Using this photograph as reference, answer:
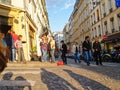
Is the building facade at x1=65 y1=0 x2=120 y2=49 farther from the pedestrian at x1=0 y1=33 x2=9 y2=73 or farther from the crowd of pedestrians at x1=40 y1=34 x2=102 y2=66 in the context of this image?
the pedestrian at x1=0 y1=33 x2=9 y2=73

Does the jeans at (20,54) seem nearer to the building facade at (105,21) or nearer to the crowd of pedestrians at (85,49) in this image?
Result: the crowd of pedestrians at (85,49)

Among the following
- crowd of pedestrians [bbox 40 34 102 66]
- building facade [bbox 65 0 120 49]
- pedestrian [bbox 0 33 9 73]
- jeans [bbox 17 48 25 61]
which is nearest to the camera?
pedestrian [bbox 0 33 9 73]

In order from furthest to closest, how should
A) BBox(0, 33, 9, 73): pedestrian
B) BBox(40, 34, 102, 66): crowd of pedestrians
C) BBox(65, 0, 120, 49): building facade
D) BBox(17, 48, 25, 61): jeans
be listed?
1. BBox(65, 0, 120, 49): building facade
2. BBox(40, 34, 102, 66): crowd of pedestrians
3. BBox(17, 48, 25, 61): jeans
4. BBox(0, 33, 9, 73): pedestrian

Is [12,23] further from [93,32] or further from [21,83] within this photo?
[93,32]

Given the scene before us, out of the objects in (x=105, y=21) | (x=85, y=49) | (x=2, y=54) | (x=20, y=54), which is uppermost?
(x=105, y=21)

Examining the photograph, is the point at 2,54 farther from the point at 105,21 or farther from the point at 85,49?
the point at 105,21

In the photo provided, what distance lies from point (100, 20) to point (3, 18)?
1086 inches

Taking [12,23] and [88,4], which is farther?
[88,4]

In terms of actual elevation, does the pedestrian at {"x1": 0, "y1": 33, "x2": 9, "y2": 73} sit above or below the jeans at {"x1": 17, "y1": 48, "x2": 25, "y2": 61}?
below

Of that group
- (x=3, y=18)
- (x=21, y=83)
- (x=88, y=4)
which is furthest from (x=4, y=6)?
(x=88, y=4)

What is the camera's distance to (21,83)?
7434mm

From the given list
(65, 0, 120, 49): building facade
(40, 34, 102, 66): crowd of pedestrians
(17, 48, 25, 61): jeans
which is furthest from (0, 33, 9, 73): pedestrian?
(65, 0, 120, 49): building facade

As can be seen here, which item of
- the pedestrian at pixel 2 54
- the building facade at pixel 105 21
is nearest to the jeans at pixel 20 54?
the pedestrian at pixel 2 54

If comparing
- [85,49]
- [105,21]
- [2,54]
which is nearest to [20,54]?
[85,49]
